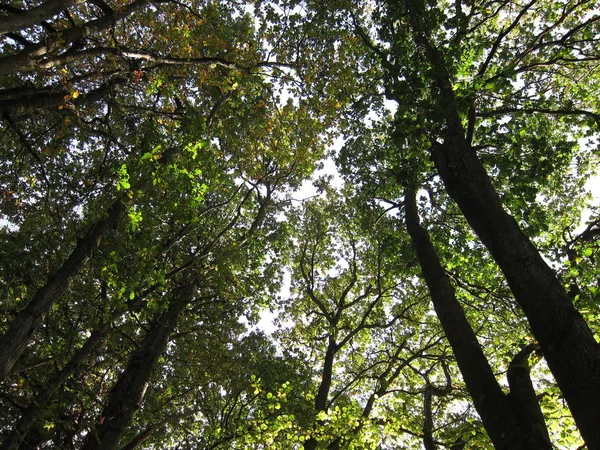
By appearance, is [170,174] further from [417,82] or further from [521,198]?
[521,198]

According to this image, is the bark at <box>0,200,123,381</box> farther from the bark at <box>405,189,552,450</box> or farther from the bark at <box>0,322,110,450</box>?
the bark at <box>405,189,552,450</box>

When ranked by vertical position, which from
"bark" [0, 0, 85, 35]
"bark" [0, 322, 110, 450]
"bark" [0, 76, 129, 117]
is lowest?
"bark" [0, 322, 110, 450]

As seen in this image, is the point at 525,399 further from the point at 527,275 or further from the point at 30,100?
the point at 30,100

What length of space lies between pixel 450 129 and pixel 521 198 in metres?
2.72

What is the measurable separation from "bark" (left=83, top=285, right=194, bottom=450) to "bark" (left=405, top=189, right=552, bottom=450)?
286 inches

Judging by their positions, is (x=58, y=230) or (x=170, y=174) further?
(x=58, y=230)

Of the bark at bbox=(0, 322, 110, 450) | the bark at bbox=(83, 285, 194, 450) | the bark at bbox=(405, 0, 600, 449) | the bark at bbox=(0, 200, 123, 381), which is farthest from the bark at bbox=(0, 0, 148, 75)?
the bark at bbox=(83, 285, 194, 450)

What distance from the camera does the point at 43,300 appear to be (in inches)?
255

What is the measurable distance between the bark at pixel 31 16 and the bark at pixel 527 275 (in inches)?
214

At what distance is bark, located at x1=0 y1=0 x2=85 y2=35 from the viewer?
472 cm

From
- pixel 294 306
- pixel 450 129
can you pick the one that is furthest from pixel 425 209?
pixel 294 306

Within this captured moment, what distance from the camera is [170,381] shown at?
13.7 m

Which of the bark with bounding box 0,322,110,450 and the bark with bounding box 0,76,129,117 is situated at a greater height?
the bark with bounding box 0,76,129,117

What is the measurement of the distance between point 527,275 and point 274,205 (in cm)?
1103
